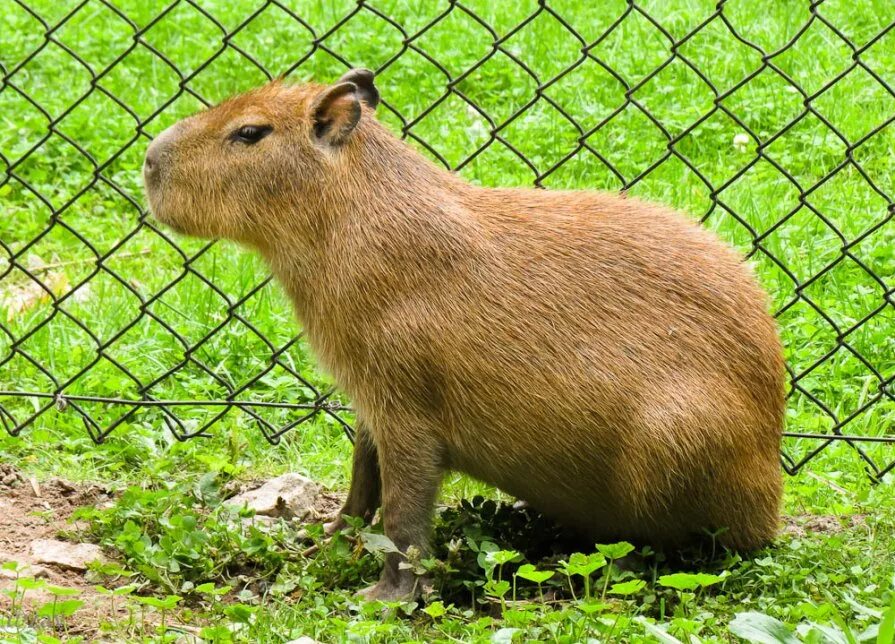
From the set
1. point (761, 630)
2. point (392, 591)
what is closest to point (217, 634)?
point (392, 591)

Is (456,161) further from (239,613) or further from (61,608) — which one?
(61,608)

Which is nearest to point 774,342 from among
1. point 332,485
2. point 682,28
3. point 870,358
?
point 870,358

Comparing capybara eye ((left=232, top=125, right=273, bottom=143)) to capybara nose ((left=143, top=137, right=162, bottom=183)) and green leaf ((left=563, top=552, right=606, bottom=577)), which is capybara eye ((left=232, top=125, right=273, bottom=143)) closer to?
capybara nose ((left=143, top=137, right=162, bottom=183))

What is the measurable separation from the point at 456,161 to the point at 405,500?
9.20 ft

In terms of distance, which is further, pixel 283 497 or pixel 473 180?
pixel 473 180

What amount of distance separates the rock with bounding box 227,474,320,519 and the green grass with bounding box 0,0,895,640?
0.15m

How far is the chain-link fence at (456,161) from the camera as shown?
484cm

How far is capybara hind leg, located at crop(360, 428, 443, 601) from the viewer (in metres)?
3.91

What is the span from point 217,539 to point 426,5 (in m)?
4.16

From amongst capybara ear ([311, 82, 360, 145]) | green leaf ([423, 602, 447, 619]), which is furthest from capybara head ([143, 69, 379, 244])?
green leaf ([423, 602, 447, 619])

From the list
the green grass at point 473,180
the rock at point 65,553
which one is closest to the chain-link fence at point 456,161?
the green grass at point 473,180

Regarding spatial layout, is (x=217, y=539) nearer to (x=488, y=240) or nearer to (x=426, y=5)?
(x=488, y=240)

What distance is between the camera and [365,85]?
4164 mm

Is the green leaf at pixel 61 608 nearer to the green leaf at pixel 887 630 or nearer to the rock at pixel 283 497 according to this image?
the rock at pixel 283 497
